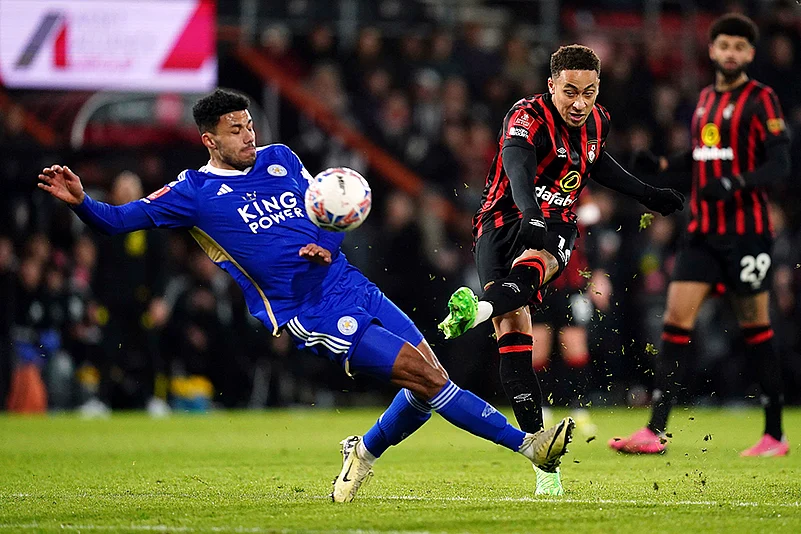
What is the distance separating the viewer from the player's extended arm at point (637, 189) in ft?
22.2

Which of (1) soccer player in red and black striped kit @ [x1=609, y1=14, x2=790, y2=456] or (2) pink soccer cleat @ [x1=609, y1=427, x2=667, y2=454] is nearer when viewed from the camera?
(2) pink soccer cleat @ [x1=609, y1=427, x2=667, y2=454]

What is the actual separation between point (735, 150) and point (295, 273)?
4.16 meters

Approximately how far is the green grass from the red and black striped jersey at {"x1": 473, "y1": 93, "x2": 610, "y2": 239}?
1442 mm

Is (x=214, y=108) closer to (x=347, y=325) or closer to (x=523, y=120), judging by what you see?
(x=347, y=325)

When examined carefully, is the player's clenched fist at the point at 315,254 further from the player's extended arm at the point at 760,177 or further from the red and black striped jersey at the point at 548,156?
the player's extended arm at the point at 760,177

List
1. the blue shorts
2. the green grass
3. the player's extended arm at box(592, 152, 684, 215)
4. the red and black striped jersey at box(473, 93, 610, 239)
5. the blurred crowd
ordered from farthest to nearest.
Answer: the blurred crowd → the player's extended arm at box(592, 152, 684, 215) → the red and black striped jersey at box(473, 93, 610, 239) → the blue shorts → the green grass

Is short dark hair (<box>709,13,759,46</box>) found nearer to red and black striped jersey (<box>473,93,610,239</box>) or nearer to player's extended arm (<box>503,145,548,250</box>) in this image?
red and black striped jersey (<box>473,93,610,239</box>)

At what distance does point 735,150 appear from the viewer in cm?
880

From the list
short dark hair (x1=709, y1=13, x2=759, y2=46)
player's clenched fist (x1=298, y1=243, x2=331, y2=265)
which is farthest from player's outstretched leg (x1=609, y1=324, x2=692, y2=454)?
player's clenched fist (x1=298, y1=243, x2=331, y2=265)

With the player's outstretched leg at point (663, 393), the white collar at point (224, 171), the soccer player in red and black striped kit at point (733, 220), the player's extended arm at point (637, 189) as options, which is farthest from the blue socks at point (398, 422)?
the soccer player in red and black striped kit at point (733, 220)

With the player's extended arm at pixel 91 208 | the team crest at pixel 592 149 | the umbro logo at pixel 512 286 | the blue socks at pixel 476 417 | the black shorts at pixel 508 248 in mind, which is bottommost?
the blue socks at pixel 476 417

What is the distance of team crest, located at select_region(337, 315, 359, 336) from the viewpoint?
5734 mm

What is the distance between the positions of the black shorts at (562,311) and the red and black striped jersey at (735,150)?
2737 millimetres

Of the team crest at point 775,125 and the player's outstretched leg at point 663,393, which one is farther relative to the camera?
the team crest at point 775,125
